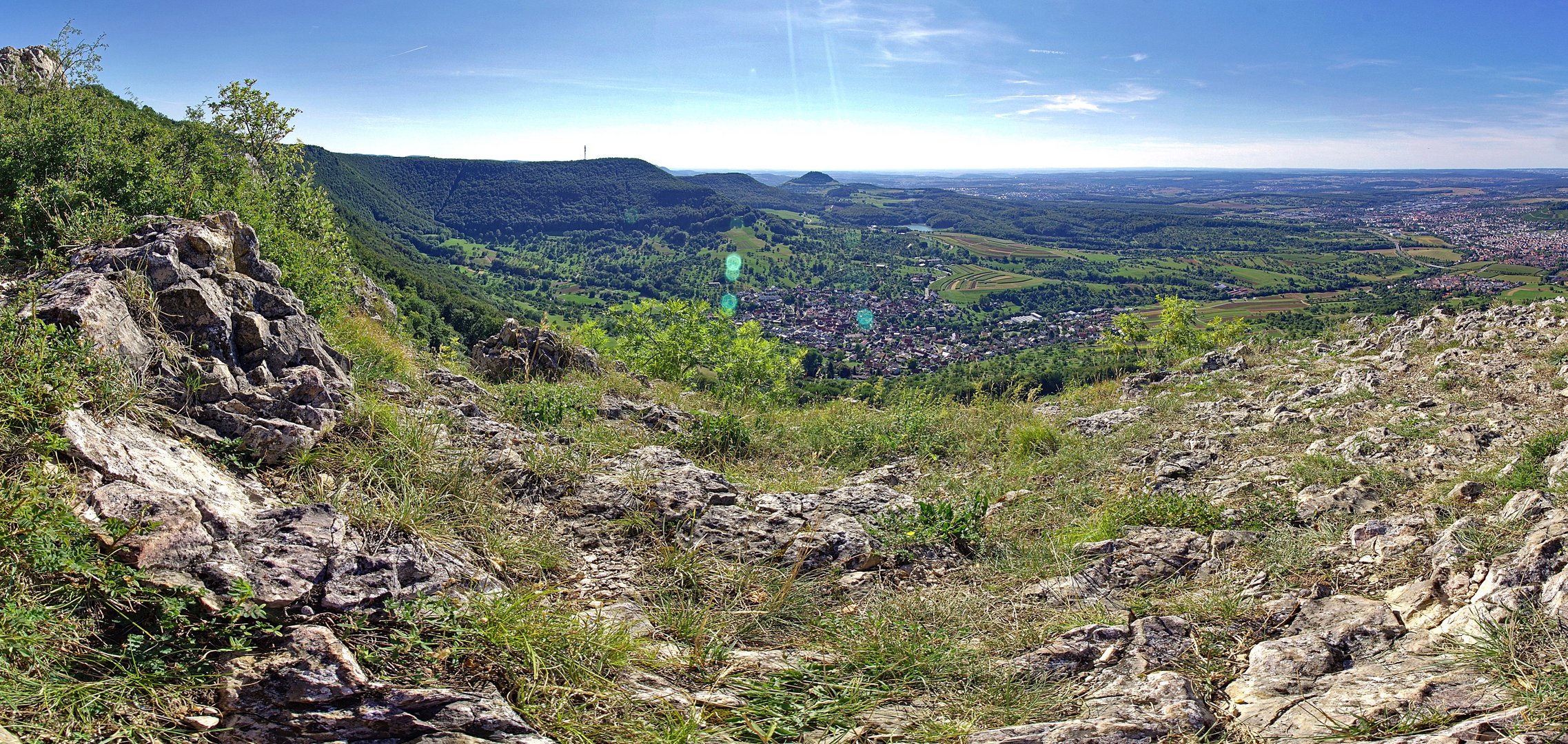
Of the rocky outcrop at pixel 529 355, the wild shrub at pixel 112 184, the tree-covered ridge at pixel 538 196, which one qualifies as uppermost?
the tree-covered ridge at pixel 538 196

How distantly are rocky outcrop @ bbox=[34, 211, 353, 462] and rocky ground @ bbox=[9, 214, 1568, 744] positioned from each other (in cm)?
2

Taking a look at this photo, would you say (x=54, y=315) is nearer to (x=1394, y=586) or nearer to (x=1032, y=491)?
(x=1032, y=491)

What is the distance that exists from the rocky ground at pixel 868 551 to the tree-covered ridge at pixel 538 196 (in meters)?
171

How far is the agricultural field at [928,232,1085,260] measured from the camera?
447 ft

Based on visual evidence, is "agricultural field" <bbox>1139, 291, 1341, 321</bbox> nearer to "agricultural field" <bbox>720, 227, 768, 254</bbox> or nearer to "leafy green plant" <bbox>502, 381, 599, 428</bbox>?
"leafy green plant" <bbox>502, 381, 599, 428</bbox>

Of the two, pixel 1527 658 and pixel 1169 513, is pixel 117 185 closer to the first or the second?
pixel 1169 513

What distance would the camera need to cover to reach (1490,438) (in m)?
5.81

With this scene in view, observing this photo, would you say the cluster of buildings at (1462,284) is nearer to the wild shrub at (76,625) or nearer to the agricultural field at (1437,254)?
the agricultural field at (1437,254)

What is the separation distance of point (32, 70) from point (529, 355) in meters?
14.9

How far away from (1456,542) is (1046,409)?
613 centimetres

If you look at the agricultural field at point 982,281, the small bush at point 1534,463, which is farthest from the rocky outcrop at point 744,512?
the agricultural field at point 982,281

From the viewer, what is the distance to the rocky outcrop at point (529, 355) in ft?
29.8

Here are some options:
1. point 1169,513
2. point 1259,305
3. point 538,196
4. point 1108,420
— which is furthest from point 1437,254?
point 538,196

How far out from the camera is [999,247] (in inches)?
5969
